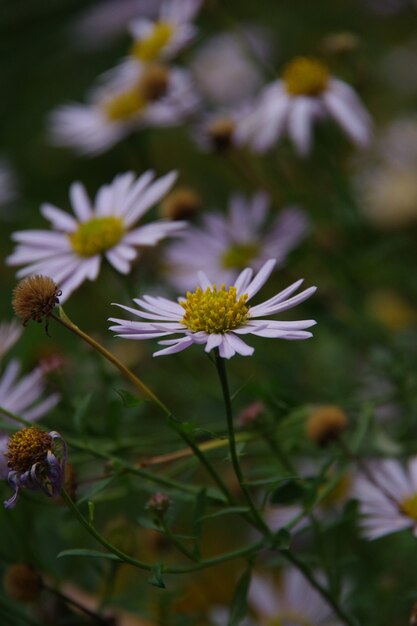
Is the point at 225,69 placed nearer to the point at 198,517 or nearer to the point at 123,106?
the point at 123,106

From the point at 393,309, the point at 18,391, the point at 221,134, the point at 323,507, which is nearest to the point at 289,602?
the point at 323,507

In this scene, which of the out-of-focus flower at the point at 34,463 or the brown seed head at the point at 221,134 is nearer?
the out-of-focus flower at the point at 34,463

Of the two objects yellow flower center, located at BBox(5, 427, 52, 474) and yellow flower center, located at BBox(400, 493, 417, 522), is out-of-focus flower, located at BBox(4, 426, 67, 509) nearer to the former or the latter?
yellow flower center, located at BBox(5, 427, 52, 474)

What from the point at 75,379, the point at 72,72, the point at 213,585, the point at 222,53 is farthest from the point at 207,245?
the point at 72,72

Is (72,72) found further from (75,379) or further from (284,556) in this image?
(284,556)

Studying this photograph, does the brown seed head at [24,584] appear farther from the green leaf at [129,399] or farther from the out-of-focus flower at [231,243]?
the out-of-focus flower at [231,243]

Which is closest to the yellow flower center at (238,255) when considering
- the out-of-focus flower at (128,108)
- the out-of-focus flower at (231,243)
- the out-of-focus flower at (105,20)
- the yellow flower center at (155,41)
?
the out-of-focus flower at (231,243)

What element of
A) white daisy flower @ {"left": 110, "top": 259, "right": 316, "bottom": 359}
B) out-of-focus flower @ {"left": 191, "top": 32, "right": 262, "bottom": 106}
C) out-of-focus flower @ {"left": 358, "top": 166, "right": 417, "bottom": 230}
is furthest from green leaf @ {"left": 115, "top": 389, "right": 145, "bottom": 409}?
out-of-focus flower @ {"left": 191, "top": 32, "right": 262, "bottom": 106}
